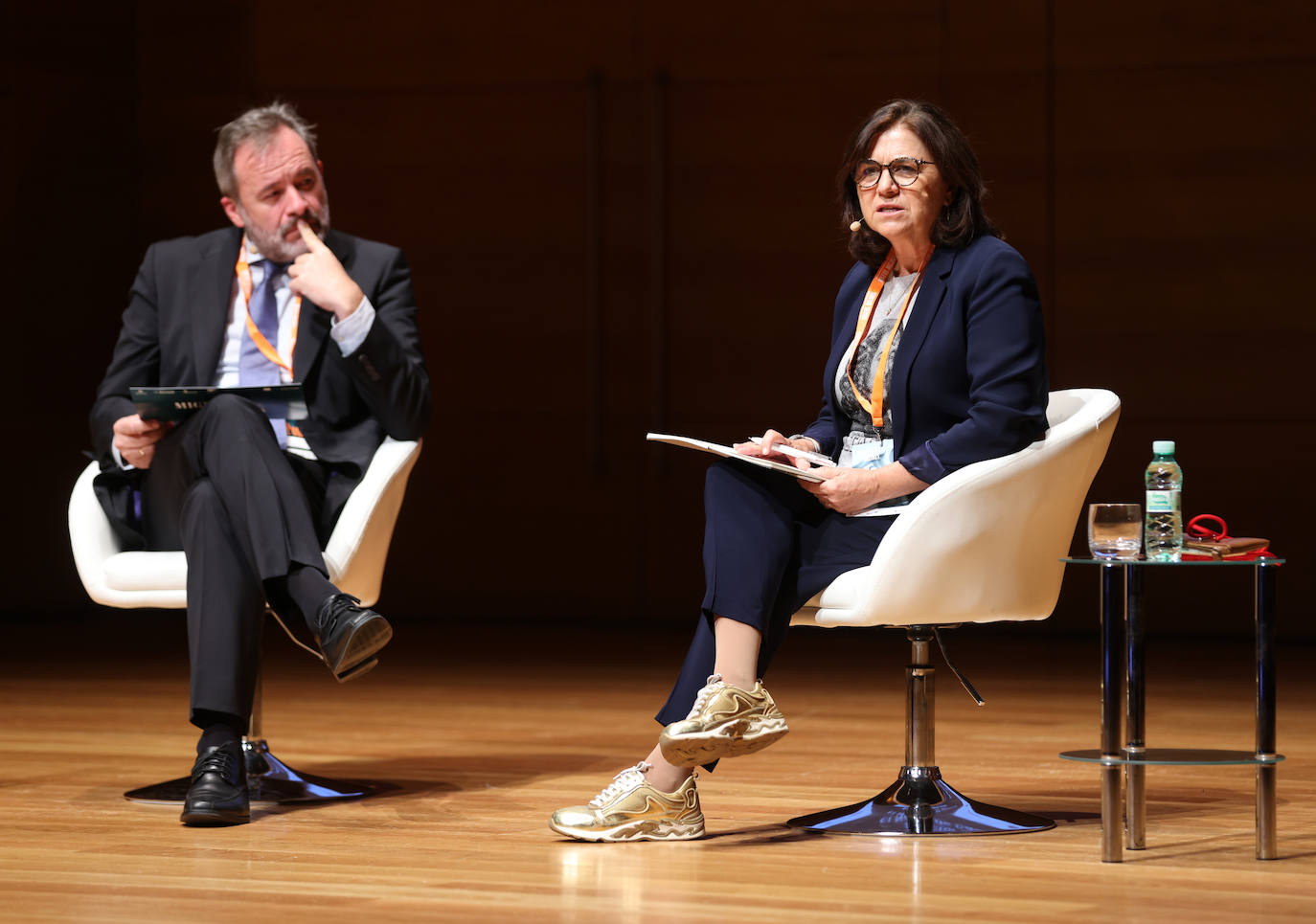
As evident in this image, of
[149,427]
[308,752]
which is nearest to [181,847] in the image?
[149,427]

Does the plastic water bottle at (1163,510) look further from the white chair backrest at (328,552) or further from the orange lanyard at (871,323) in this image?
the white chair backrest at (328,552)

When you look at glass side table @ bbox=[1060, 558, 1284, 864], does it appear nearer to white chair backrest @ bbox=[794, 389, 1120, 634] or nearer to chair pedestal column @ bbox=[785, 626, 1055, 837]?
white chair backrest @ bbox=[794, 389, 1120, 634]

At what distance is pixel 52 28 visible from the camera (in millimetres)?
7129

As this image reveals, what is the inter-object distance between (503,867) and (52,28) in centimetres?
558

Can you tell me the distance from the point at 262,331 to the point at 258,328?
0.01 metres

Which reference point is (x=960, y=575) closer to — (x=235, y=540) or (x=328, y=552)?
(x=328, y=552)

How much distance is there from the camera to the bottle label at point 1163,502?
2666mm

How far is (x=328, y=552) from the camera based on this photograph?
10.6 ft

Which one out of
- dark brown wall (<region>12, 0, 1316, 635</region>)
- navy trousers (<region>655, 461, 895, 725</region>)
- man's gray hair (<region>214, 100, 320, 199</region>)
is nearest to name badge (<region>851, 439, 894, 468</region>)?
navy trousers (<region>655, 461, 895, 725</region>)

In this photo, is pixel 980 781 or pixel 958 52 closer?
pixel 980 781

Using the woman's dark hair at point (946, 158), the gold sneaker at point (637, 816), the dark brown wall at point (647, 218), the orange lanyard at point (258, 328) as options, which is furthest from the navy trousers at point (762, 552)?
the dark brown wall at point (647, 218)

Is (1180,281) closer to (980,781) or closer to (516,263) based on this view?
(516,263)

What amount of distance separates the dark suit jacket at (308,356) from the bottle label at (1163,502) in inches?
56.4

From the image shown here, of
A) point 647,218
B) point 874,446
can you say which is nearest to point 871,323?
point 874,446
